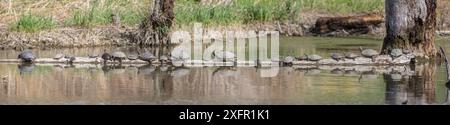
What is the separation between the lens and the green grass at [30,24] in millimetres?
20453

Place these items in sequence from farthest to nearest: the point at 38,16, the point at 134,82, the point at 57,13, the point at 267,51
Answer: the point at 57,13, the point at 38,16, the point at 267,51, the point at 134,82

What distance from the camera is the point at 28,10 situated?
74.6 feet

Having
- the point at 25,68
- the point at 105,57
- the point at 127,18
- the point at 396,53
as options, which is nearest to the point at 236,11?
the point at 127,18

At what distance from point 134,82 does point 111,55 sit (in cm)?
278

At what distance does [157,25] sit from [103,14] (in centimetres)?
182

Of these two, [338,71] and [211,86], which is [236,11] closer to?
[338,71]

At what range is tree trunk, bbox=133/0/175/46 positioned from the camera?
2089 centimetres

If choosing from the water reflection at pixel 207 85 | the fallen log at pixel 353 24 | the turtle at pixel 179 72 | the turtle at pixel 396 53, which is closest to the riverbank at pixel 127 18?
the fallen log at pixel 353 24

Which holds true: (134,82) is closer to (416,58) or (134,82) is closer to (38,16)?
(416,58)

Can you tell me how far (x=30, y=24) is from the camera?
20.4 m

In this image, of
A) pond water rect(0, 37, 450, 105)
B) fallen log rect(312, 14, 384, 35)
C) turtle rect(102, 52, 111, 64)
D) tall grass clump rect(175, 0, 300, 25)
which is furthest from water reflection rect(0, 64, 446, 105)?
fallen log rect(312, 14, 384, 35)

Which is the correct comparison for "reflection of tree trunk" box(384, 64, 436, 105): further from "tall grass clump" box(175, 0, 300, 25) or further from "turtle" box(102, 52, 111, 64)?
"tall grass clump" box(175, 0, 300, 25)
